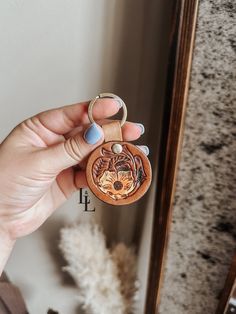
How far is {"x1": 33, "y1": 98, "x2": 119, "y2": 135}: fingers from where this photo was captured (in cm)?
50

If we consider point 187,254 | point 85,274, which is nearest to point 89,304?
point 85,274

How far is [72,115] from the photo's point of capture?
1.76 feet

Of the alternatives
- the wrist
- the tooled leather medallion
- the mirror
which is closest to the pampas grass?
the mirror

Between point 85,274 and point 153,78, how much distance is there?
0.49 m

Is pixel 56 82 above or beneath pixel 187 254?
above

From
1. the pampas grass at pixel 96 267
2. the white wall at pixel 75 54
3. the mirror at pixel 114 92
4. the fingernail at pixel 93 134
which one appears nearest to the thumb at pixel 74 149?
the fingernail at pixel 93 134

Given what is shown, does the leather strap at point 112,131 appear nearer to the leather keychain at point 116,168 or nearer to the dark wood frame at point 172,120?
the leather keychain at point 116,168

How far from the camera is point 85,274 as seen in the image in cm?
84

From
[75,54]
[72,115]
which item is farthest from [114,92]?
[72,115]

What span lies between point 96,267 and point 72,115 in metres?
0.46

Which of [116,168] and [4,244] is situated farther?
[4,244]

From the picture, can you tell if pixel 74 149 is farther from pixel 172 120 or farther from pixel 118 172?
pixel 172 120

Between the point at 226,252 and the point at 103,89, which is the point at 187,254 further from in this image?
the point at 103,89

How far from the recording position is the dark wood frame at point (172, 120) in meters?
0.55
